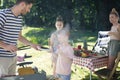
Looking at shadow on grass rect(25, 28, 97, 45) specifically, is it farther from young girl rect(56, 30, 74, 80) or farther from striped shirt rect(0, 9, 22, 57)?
striped shirt rect(0, 9, 22, 57)

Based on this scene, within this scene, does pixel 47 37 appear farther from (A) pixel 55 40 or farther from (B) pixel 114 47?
(A) pixel 55 40

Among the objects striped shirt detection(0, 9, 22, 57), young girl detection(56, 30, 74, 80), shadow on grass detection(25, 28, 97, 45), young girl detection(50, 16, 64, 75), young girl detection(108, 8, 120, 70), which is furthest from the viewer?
shadow on grass detection(25, 28, 97, 45)

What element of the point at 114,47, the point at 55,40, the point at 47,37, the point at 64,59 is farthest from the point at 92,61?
the point at 47,37

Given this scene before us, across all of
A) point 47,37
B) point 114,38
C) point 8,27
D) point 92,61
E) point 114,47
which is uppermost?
point 8,27

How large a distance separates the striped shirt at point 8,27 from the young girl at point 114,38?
2538mm

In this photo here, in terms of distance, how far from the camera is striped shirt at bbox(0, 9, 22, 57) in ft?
12.0

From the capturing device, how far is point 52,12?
797 inches

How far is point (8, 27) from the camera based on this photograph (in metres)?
3.70

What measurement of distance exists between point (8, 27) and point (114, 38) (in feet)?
8.97

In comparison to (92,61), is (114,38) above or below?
above

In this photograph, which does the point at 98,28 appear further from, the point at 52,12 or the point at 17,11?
the point at 17,11

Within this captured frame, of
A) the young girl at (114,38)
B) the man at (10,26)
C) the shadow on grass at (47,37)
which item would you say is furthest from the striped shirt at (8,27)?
the shadow on grass at (47,37)

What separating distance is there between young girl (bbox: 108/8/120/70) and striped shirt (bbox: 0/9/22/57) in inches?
99.9

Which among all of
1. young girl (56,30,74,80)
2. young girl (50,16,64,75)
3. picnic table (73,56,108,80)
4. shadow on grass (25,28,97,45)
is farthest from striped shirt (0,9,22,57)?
shadow on grass (25,28,97,45)
